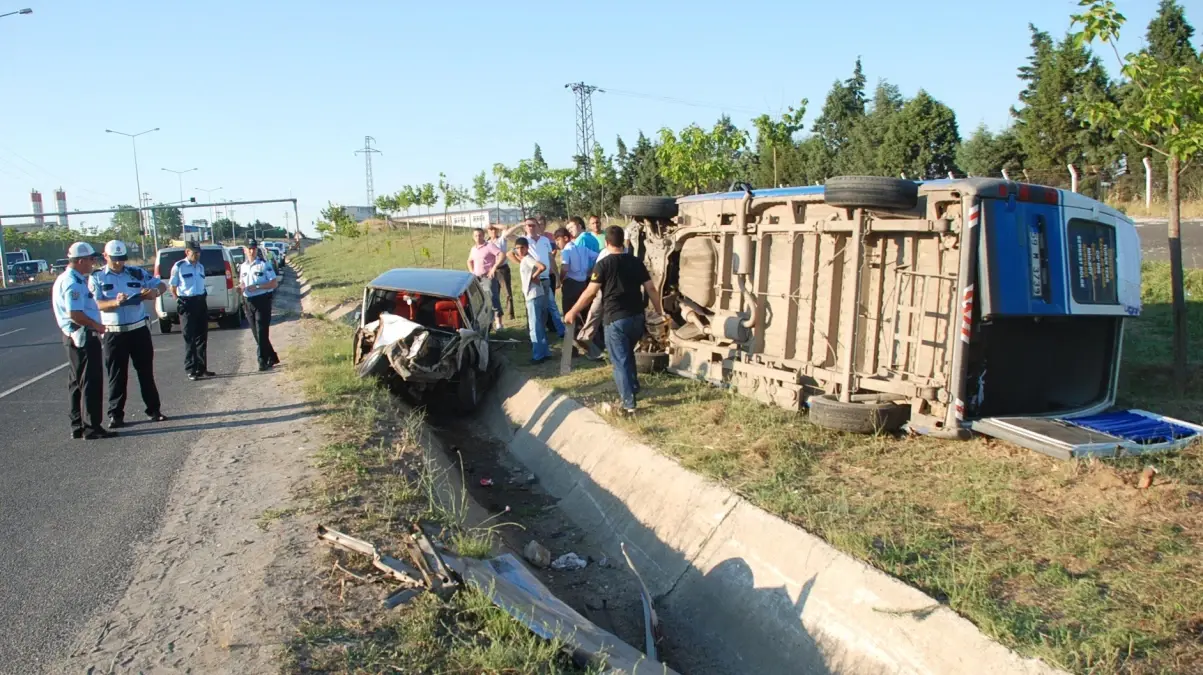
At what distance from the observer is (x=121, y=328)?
8219mm

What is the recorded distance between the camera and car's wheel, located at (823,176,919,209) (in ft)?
21.3

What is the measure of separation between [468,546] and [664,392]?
4513 mm

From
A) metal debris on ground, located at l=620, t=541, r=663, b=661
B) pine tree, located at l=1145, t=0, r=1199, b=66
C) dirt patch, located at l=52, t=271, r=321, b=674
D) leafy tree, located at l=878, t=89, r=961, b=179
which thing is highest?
pine tree, located at l=1145, t=0, r=1199, b=66

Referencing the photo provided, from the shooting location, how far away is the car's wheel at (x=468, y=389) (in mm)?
10078

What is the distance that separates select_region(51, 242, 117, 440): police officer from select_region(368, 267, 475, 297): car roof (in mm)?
3146

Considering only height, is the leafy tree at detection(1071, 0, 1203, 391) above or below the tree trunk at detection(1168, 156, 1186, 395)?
above

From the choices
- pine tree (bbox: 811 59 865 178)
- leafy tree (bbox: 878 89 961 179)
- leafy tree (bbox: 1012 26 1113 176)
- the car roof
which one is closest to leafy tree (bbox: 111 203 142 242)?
pine tree (bbox: 811 59 865 178)

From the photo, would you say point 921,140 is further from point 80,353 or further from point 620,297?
point 80,353

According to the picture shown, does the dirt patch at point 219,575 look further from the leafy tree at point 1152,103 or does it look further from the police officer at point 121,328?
the leafy tree at point 1152,103

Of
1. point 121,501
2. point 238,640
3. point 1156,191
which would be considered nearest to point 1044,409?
point 238,640

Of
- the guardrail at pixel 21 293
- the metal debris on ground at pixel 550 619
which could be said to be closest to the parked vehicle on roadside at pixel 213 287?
the metal debris on ground at pixel 550 619

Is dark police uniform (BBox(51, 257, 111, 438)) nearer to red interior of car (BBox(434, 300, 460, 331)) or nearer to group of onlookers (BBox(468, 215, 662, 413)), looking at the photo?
red interior of car (BBox(434, 300, 460, 331))

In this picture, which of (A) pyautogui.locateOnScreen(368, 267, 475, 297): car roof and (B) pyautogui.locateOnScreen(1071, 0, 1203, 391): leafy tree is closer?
(B) pyautogui.locateOnScreen(1071, 0, 1203, 391): leafy tree

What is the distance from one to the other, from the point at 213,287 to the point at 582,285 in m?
10.1
